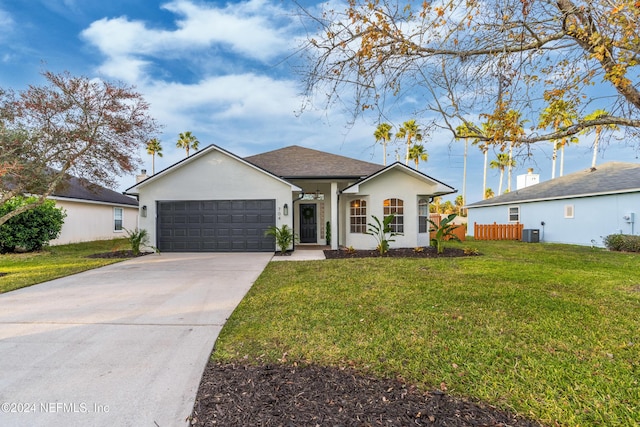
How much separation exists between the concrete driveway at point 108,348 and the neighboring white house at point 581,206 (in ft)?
54.8

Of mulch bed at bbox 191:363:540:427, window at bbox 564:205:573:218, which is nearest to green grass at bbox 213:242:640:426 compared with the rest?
mulch bed at bbox 191:363:540:427

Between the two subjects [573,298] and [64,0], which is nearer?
[573,298]

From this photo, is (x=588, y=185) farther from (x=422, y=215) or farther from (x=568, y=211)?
(x=422, y=215)

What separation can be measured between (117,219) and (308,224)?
14037 millimetres

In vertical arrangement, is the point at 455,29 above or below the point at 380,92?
above

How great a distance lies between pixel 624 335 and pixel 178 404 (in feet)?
17.0

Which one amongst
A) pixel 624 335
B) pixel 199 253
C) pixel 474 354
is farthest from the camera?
pixel 199 253

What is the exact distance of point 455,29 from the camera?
468cm

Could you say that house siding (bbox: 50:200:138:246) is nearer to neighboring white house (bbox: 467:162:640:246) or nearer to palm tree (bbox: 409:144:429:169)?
neighboring white house (bbox: 467:162:640:246)

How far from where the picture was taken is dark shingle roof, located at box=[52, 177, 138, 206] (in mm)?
11586

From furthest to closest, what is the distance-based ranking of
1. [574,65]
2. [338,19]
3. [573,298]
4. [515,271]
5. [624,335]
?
[515,271] → [573,298] → [574,65] → [338,19] → [624,335]

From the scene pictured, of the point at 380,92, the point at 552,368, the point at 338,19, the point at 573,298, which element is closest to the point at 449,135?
the point at 380,92

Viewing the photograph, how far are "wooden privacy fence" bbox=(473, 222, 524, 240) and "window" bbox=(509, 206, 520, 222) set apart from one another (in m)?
0.82

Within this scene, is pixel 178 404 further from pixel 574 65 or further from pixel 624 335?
pixel 574 65
